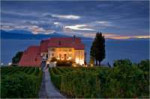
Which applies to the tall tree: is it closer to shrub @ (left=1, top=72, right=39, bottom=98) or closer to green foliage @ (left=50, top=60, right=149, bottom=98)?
green foliage @ (left=50, top=60, right=149, bottom=98)

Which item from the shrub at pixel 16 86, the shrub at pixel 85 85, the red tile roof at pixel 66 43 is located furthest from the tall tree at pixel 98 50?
the shrub at pixel 16 86

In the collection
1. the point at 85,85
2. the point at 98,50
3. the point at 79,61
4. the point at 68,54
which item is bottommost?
A: the point at 85,85

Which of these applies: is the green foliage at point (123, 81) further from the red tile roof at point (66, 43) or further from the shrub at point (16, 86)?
the red tile roof at point (66, 43)

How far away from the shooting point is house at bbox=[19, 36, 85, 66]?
90.0 metres

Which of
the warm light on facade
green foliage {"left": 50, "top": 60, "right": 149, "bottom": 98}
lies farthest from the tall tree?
green foliage {"left": 50, "top": 60, "right": 149, "bottom": 98}

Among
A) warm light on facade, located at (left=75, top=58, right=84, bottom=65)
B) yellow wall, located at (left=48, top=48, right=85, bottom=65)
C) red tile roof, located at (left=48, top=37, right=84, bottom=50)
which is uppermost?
red tile roof, located at (left=48, top=37, right=84, bottom=50)

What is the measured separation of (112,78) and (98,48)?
2569 inches

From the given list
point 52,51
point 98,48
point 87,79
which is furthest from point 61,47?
point 87,79

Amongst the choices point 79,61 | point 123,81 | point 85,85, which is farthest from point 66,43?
point 123,81

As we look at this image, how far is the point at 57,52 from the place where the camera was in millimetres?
91125

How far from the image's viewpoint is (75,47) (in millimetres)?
92938

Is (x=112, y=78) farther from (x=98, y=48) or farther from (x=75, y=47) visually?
(x=75, y=47)

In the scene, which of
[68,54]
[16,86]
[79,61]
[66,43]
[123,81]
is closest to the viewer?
[123,81]

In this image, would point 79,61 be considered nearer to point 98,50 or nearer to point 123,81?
point 98,50
